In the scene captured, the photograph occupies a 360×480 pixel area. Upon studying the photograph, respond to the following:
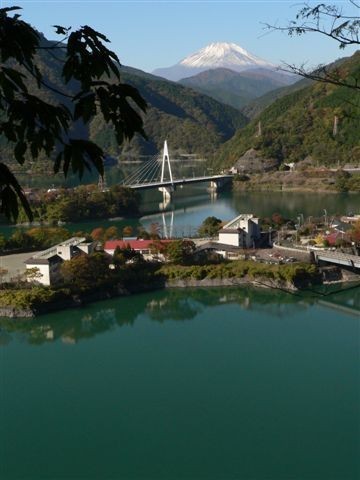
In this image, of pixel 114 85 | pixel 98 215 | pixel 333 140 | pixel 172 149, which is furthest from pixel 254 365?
pixel 172 149

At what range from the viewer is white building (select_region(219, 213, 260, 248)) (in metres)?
6.86

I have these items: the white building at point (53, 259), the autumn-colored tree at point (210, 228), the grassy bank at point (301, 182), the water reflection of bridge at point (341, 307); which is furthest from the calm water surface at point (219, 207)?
the water reflection of bridge at point (341, 307)

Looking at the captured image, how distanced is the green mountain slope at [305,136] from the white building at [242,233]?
303 inches

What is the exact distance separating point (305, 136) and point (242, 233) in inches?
407

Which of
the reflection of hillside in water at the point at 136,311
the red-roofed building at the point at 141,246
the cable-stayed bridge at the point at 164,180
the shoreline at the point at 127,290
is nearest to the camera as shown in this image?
the reflection of hillside in water at the point at 136,311

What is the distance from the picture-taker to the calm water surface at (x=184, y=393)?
2.89m

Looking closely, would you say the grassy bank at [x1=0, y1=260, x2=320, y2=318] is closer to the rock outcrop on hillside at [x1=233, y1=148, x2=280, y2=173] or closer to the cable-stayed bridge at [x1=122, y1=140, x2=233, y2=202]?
the cable-stayed bridge at [x1=122, y1=140, x2=233, y2=202]

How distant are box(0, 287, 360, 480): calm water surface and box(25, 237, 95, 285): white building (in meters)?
0.54

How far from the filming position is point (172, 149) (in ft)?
85.0

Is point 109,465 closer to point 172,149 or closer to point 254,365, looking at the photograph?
point 254,365

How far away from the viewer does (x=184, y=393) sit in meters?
3.56

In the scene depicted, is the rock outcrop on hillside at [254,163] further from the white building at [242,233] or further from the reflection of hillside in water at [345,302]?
the reflection of hillside in water at [345,302]

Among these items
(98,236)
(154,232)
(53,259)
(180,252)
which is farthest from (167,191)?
(53,259)

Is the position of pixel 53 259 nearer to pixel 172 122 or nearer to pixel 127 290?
pixel 127 290
